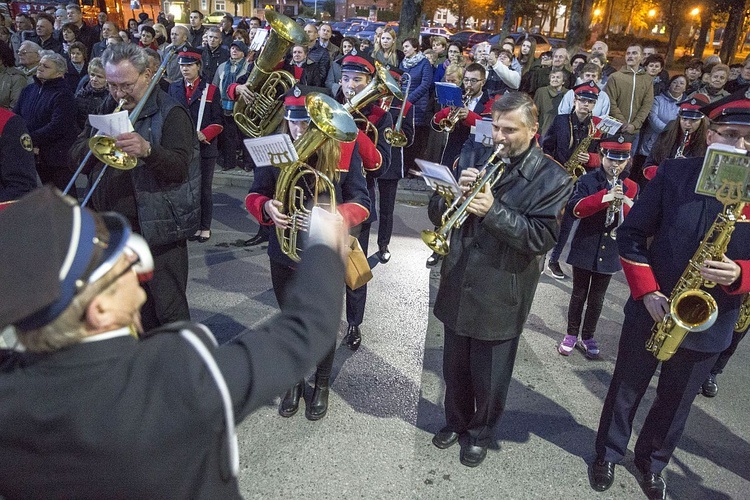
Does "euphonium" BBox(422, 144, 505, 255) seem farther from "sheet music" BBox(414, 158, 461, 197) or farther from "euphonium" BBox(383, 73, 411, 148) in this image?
"euphonium" BBox(383, 73, 411, 148)

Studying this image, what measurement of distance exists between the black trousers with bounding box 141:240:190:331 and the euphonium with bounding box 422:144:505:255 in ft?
6.02

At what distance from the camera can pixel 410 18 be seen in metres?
14.8

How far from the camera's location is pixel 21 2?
17594 mm

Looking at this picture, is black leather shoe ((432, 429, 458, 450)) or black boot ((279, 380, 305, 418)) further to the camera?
black boot ((279, 380, 305, 418))

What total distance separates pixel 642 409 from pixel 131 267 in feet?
12.8

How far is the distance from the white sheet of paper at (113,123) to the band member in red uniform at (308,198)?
81 centimetres

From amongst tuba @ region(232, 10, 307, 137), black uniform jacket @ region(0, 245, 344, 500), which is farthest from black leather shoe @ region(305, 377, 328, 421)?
tuba @ region(232, 10, 307, 137)

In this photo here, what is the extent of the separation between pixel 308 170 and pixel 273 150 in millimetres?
327

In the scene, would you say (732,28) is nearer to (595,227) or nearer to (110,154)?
(595,227)

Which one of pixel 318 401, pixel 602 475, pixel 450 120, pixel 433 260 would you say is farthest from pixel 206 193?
pixel 602 475

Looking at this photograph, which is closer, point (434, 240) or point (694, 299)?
point (694, 299)

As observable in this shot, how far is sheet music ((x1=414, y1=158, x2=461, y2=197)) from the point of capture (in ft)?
8.82

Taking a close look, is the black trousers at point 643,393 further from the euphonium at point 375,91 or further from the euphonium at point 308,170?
the euphonium at point 375,91

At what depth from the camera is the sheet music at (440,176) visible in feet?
8.82
